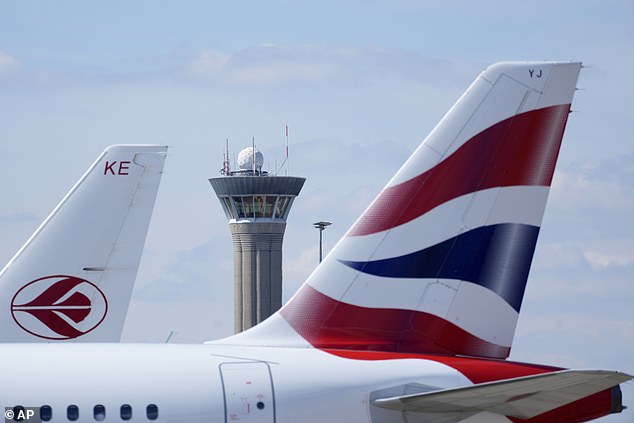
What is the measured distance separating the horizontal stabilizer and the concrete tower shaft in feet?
381

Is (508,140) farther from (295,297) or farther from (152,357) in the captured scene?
(152,357)

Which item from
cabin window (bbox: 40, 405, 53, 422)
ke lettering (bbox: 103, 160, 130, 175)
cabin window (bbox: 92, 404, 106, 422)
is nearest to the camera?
cabin window (bbox: 40, 405, 53, 422)

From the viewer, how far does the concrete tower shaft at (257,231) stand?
13425 cm

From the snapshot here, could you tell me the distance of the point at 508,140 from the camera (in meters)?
19.8

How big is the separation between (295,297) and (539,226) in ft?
13.2

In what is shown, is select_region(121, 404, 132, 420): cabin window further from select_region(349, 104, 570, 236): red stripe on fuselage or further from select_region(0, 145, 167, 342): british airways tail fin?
select_region(0, 145, 167, 342): british airways tail fin

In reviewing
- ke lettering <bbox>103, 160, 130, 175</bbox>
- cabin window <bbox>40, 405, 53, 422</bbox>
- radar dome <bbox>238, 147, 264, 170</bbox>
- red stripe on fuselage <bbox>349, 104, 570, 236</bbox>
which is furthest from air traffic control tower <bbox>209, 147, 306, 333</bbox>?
cabin window <bbox>40, 405, 53, 422</bbox>

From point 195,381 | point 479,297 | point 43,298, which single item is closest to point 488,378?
point 479,297

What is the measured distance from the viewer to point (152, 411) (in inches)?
672

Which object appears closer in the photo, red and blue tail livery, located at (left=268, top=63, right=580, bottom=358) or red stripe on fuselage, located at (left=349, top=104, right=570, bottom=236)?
red and blue tail livery, located at (left=268, top=63, right=580, bottom=358)

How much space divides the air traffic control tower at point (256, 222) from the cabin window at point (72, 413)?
116412 mm

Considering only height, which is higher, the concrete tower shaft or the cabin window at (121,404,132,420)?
the concrete tower shaft

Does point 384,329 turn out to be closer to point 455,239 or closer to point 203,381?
point 455,239

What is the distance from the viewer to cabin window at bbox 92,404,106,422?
1691cm
